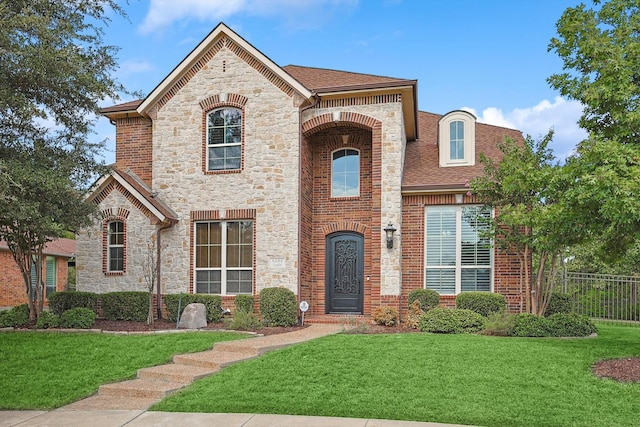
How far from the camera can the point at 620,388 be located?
26.0ft

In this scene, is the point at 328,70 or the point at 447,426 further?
the point at 328,70

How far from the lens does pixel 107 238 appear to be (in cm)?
Answer: 1645

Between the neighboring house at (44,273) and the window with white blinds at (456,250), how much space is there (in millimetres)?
14662

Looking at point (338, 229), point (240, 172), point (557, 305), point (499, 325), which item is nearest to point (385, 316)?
point (499, 325)

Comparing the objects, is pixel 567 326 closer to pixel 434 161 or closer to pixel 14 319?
pixel 434 161

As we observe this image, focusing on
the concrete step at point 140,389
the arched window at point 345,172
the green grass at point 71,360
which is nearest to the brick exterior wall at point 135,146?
the arched window at point 345,172

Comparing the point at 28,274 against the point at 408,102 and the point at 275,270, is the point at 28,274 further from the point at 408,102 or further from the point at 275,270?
the point at 408,102

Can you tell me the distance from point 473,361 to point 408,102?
880 centimetres

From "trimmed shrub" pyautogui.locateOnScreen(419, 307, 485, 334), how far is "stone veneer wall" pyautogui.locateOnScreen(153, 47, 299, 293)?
12.2ft

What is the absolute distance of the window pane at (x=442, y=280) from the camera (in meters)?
16.0

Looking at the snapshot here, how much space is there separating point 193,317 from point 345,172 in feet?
20.2

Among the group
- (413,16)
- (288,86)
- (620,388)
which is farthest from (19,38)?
(620,388)

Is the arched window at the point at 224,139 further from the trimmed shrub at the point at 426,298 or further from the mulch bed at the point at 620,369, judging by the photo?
the mulch bed at the point at 620,369

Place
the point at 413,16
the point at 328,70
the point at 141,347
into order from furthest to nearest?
the point at 328,70
the point at 413,16
the point at 141,347
